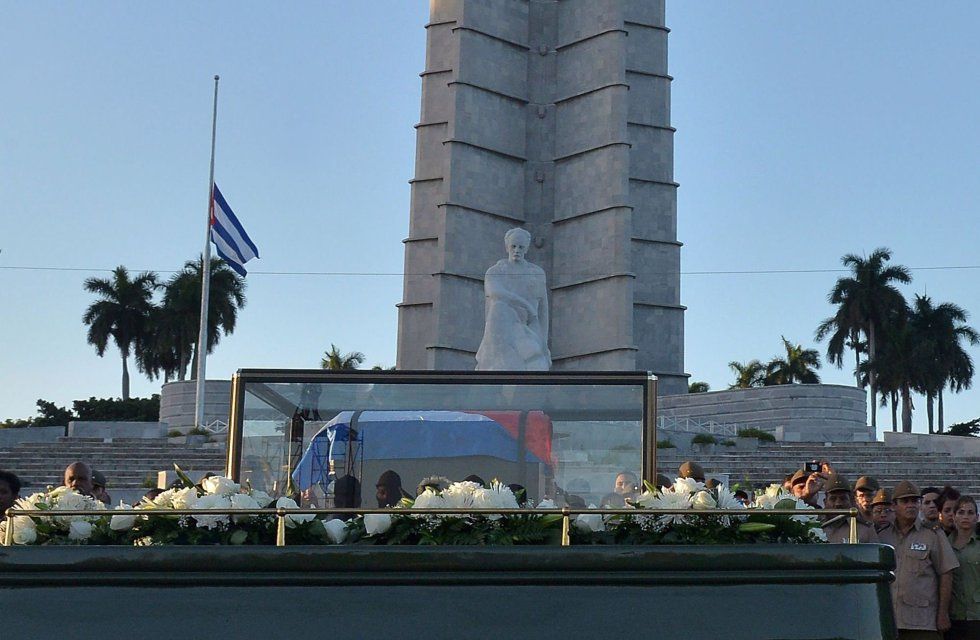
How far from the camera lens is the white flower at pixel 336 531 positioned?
391 centimetres

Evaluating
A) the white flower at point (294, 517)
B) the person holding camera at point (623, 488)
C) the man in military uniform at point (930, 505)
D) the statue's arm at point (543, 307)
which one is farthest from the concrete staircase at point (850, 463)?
the white flower at point (294, 517)

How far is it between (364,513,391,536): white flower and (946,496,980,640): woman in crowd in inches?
196

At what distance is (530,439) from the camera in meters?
5.48

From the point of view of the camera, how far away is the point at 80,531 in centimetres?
397

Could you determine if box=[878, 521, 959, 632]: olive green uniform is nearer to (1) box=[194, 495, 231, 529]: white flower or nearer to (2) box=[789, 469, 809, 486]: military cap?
(2) box=[789, 469, 809, 486]: military cap

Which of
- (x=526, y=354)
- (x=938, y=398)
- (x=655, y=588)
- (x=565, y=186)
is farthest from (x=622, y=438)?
(x=938, y=398)

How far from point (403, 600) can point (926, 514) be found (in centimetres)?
616

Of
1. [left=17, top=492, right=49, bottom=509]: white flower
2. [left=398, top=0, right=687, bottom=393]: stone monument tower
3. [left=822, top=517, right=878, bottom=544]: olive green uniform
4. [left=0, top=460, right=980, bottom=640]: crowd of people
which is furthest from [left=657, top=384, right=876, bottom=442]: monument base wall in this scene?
[left=17, top=492, right=49, bottom=509]: white flower

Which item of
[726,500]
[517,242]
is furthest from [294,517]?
[517,242]

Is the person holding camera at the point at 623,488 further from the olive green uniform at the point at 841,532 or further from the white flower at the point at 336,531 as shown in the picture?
the white flower at the point at 336,531

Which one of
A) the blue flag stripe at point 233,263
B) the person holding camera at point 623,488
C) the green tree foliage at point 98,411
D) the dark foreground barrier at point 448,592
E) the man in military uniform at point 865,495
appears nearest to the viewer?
the dark foreground barrier at point 448,592

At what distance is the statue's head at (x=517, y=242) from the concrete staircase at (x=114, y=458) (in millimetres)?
11389

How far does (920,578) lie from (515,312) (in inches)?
582

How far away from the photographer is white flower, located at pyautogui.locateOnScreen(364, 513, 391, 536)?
3.88 meters
